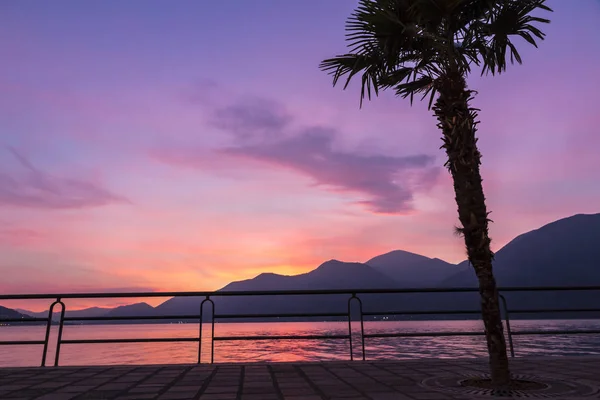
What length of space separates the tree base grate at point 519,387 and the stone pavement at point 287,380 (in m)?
0.01

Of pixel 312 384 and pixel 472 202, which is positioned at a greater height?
pixel 472 202

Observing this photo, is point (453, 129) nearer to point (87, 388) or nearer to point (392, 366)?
point (392, 366)

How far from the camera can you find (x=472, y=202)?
498 cm

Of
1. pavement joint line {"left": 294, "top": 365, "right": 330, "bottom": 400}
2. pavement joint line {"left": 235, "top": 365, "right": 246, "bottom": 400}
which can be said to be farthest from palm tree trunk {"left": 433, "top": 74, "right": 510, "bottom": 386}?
pavement joint line {"left": 235, "top": 365, "right": 246, "bottom": 400}

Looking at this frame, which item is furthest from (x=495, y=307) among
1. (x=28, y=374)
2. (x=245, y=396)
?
(x=28, y=374)

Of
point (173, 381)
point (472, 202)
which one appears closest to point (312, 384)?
point (173, 381)

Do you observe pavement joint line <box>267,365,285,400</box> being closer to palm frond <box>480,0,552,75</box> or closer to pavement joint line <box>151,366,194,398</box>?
pavement joint line <box>151,366,194,398</box>

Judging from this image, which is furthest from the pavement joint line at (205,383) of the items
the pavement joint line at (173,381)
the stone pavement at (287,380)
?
the pavement joint line at (173,381)

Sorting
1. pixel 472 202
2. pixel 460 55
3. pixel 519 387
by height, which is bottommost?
pixel 519 387

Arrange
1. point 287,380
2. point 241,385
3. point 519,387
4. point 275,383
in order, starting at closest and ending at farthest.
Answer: point 519,387 < point 241,385 < point 275,383 < point 287,380

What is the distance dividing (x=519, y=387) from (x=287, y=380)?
105 inches

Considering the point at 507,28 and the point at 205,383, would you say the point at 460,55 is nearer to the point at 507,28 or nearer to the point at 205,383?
the point at 507,28

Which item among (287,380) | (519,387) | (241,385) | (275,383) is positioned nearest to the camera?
(519,387)

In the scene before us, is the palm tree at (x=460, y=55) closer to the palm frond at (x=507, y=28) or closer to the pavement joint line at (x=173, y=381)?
the palm frond at (x=507, y=28)
